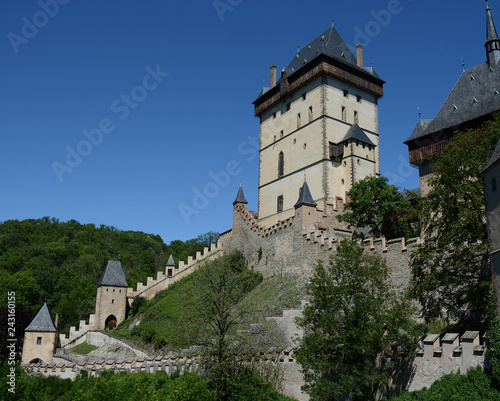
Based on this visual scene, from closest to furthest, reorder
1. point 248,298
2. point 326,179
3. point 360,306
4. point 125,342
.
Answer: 1. point 360,306
2. point 248,298
3. point 125,342
4. point 326,179

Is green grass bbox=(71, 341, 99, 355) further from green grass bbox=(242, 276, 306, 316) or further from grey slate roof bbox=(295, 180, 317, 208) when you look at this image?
grey slate roof bbox=(295, 180, 317, 208)

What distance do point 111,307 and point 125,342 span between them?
10878 mm

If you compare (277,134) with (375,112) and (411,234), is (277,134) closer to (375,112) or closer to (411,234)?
(375,112)

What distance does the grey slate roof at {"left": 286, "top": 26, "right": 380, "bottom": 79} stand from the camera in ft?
140

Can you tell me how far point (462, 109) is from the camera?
3042cm

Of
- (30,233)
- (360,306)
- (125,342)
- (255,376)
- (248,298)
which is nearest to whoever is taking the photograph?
(360,306)

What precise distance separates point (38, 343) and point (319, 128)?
26.5m

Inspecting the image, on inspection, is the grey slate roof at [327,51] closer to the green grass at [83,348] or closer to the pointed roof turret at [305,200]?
the pointed roof turret at [305,200]

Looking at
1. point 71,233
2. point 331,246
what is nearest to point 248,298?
point 331,246

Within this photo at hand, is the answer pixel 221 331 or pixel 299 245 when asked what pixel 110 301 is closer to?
pixel 299 245

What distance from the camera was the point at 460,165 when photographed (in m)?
20.8

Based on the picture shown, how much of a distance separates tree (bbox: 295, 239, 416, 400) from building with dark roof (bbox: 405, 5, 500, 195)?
14069 mm

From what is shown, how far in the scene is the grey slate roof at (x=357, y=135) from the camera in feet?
126

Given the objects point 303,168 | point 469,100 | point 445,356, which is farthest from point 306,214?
point 445,356
